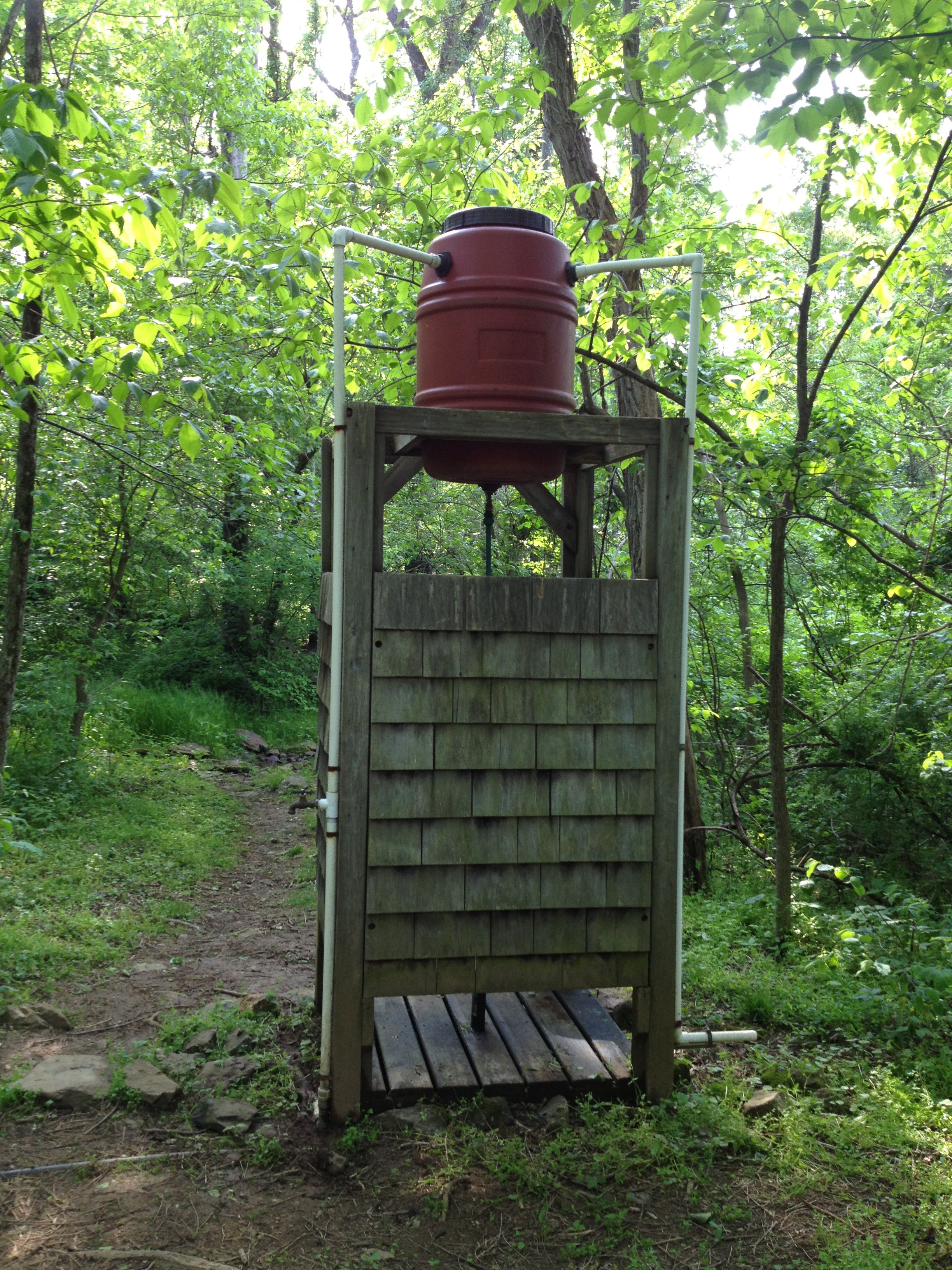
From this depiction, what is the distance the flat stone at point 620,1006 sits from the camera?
3797mm

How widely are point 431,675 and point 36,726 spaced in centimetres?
534

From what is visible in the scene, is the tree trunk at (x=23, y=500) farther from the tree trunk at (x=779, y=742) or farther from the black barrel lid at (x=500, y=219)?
the tree trunk at (x=779, y=742)

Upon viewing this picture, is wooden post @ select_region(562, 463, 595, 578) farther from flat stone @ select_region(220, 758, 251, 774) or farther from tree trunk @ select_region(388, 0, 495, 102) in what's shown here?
tree trunk @ select_region(388, 0, 495, 102)

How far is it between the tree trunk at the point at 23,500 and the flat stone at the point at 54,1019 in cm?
119

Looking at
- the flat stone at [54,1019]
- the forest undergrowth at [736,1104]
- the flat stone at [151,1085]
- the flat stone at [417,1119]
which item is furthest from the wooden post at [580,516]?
the flat stone at [54,1019]

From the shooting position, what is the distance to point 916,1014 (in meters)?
3.65

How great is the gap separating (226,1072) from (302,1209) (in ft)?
2.41

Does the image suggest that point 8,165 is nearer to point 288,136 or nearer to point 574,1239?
point 574,1239

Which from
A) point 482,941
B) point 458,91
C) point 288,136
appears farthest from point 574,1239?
point 288,136

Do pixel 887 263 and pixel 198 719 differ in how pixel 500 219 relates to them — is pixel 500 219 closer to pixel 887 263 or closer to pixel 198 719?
pixel 887 263

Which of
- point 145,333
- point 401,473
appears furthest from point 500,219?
point 145,333

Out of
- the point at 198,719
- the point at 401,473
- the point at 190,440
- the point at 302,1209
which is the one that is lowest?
the point at 302,1209

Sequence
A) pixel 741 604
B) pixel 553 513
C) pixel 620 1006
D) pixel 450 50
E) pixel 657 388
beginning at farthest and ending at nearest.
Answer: pixel 450 50 → pixel 741 604 → pixel 657 388 → pixel 620 1006 → pixel 553 513

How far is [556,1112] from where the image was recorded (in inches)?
120
